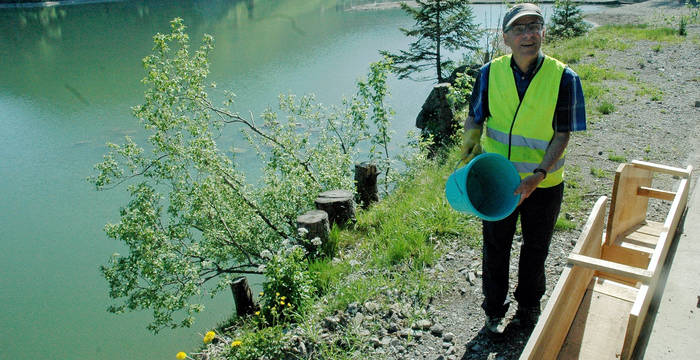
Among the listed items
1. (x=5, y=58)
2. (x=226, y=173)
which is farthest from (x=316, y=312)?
(x=5, y=58)

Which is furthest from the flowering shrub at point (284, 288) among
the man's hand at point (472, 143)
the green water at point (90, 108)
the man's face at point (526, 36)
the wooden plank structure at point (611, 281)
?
the green water at point (90, 108)

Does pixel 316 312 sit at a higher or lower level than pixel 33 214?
higher

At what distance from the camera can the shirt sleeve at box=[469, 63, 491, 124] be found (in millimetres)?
2994

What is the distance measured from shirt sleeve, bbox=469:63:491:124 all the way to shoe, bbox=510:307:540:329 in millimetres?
1326

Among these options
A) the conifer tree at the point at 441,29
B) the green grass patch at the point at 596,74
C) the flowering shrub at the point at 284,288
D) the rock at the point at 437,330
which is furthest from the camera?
the conifer tree at the point at 441,29

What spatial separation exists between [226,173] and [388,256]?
10.7ft

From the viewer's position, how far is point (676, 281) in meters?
3.52

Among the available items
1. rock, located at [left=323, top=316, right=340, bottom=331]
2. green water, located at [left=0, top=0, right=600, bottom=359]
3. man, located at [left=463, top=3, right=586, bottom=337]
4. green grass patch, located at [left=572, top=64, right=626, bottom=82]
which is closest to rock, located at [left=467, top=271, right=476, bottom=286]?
man, located at [left=463, top=3, right=586, bottom=337]

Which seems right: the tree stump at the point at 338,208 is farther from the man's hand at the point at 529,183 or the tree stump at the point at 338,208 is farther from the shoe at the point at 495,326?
the man's hand at the point at 529,183

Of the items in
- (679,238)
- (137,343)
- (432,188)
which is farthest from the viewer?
(137,343)

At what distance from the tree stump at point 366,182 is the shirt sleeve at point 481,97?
164 inches

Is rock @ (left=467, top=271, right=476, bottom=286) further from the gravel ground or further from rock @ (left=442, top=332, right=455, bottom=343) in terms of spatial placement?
rock @ (left=442, top=332, right=455, bottom=343)

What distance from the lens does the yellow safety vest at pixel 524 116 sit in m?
2.76

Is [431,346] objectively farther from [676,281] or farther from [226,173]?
[226,173]
